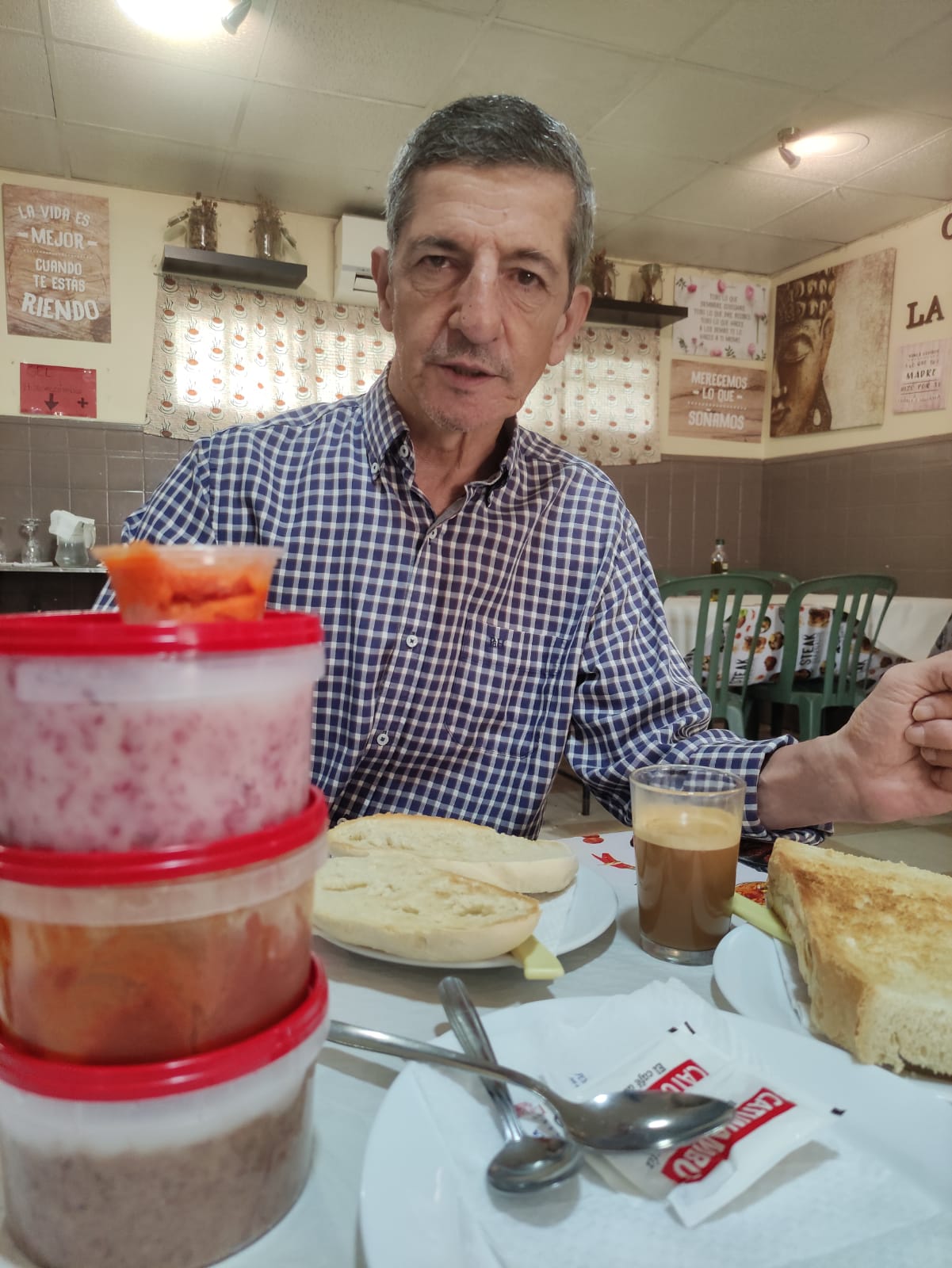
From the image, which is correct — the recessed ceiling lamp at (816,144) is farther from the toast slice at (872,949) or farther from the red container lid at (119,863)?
the red container lid at (119,863)

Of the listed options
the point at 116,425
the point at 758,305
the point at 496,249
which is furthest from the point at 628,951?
the point at 758,305

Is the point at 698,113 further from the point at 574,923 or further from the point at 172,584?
the point at 172,584

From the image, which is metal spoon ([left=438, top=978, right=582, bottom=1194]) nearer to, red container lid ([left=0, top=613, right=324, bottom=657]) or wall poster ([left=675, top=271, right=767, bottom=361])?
red container lid ([left=0, top=613, right=324, bottom=657])

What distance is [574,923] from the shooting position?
2.44 ft

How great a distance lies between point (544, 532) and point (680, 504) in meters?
4.47

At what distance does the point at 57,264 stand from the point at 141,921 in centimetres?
492

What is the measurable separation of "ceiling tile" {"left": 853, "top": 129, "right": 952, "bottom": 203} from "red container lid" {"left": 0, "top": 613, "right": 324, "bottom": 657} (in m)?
4.63

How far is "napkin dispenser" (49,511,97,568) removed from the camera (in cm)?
423

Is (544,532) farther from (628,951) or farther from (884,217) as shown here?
(884,217)

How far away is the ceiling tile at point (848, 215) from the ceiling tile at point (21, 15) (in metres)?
3.70

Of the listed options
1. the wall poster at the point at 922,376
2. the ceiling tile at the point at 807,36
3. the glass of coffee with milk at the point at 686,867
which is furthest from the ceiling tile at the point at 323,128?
the glass of coffee with milk at the point at 686,867

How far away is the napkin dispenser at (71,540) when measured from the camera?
4227 millimetres

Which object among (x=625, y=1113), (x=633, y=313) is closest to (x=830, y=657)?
(x=633, y=313)

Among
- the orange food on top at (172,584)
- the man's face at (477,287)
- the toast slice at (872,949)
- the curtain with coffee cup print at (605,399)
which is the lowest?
the toast slice at (872,949)
